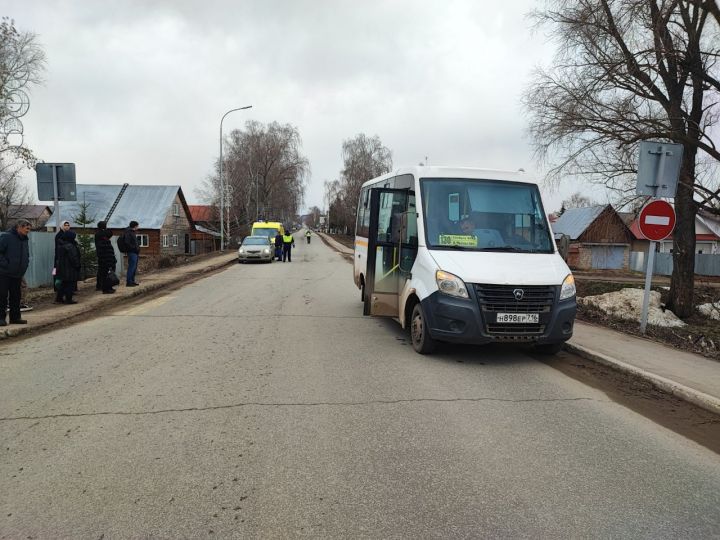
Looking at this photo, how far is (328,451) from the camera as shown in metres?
3.76

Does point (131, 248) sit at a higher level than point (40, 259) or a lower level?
higher

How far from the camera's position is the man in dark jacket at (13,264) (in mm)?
7836

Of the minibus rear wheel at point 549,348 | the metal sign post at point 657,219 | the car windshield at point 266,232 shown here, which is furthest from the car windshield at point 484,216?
the car windshield at point 266,232

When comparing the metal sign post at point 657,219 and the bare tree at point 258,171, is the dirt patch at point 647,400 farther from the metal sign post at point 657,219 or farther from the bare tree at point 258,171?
the bare tree at point 258,171

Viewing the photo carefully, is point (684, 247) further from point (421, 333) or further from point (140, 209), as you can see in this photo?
point (140, 209)

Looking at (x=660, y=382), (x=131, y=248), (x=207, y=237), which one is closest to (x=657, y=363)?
(x=660, y=382)

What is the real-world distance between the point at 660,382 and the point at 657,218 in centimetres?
330

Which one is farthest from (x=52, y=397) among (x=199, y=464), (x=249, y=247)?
(x=249, y=247)

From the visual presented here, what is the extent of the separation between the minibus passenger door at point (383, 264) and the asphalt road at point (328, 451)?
1206 millimetres

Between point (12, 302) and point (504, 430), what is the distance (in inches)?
324

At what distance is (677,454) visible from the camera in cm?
395

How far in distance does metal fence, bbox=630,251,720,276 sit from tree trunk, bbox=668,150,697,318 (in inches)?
973

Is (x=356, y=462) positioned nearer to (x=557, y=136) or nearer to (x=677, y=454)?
(x=677, y=454)

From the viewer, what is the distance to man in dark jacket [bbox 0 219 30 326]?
7836mm
